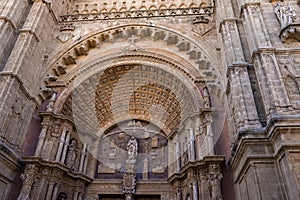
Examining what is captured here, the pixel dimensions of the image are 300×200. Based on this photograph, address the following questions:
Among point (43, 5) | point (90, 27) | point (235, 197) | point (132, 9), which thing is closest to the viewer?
point (235, 197)

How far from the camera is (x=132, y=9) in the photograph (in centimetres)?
1372

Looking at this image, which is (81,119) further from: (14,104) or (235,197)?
(235,197)

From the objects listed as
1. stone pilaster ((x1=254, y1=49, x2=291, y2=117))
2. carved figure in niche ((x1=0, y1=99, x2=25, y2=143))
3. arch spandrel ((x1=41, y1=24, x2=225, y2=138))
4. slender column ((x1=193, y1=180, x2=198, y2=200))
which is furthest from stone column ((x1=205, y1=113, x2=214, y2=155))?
carved figure in niche ((x1=0, y1=99, x2=25, y2=143))

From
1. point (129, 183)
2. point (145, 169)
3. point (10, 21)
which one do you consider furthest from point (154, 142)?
point (10, 21)

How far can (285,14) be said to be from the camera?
26.8ft

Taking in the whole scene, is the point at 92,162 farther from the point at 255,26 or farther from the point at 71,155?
the point at 255,26

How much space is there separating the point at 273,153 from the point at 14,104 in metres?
8.16

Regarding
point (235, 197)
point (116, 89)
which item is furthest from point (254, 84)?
point (116, 89)

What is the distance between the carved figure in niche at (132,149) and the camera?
39.6 feet

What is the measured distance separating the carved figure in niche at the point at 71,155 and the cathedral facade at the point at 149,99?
0.06 metres

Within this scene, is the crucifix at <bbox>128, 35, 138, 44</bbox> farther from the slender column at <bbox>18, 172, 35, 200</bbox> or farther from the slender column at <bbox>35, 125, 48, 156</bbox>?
the slender column at <bbox>18, 172, 35, 200</bbox>

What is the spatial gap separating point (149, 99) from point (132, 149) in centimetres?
256

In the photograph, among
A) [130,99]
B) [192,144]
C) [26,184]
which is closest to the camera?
[26,184]

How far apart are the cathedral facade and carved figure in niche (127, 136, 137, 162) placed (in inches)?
2.8
